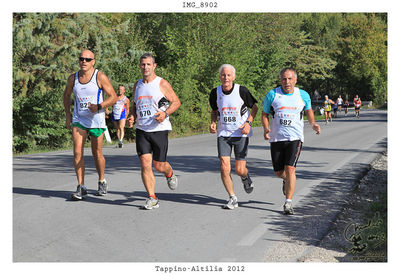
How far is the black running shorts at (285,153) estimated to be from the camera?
7.27 meters

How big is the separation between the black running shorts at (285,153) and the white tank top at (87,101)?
2559 mm

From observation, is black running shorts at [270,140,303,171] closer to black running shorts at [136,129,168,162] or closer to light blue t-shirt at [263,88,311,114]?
light blue t-shirt at [263,88,311,114]

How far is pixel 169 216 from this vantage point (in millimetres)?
7184

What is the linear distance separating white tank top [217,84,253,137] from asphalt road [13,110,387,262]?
3.51 feet

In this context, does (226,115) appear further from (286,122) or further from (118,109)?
(118,109)

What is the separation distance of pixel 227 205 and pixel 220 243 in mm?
1775

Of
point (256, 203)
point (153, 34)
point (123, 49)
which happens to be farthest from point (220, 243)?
point (153, 34)

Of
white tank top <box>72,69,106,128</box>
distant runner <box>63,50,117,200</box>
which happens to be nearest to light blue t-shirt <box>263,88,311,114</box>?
distant runner <box>63,50,117,200</box>

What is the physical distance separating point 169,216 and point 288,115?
2.00m

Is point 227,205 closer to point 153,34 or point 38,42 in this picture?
point 38,42

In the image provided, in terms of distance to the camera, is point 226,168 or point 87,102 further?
point 87,102

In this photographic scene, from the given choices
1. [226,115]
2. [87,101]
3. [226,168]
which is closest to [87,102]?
[87,101]

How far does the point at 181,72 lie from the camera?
23.5m

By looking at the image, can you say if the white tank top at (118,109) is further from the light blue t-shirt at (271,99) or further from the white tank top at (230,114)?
the light blue t-shirt at (271,99)
